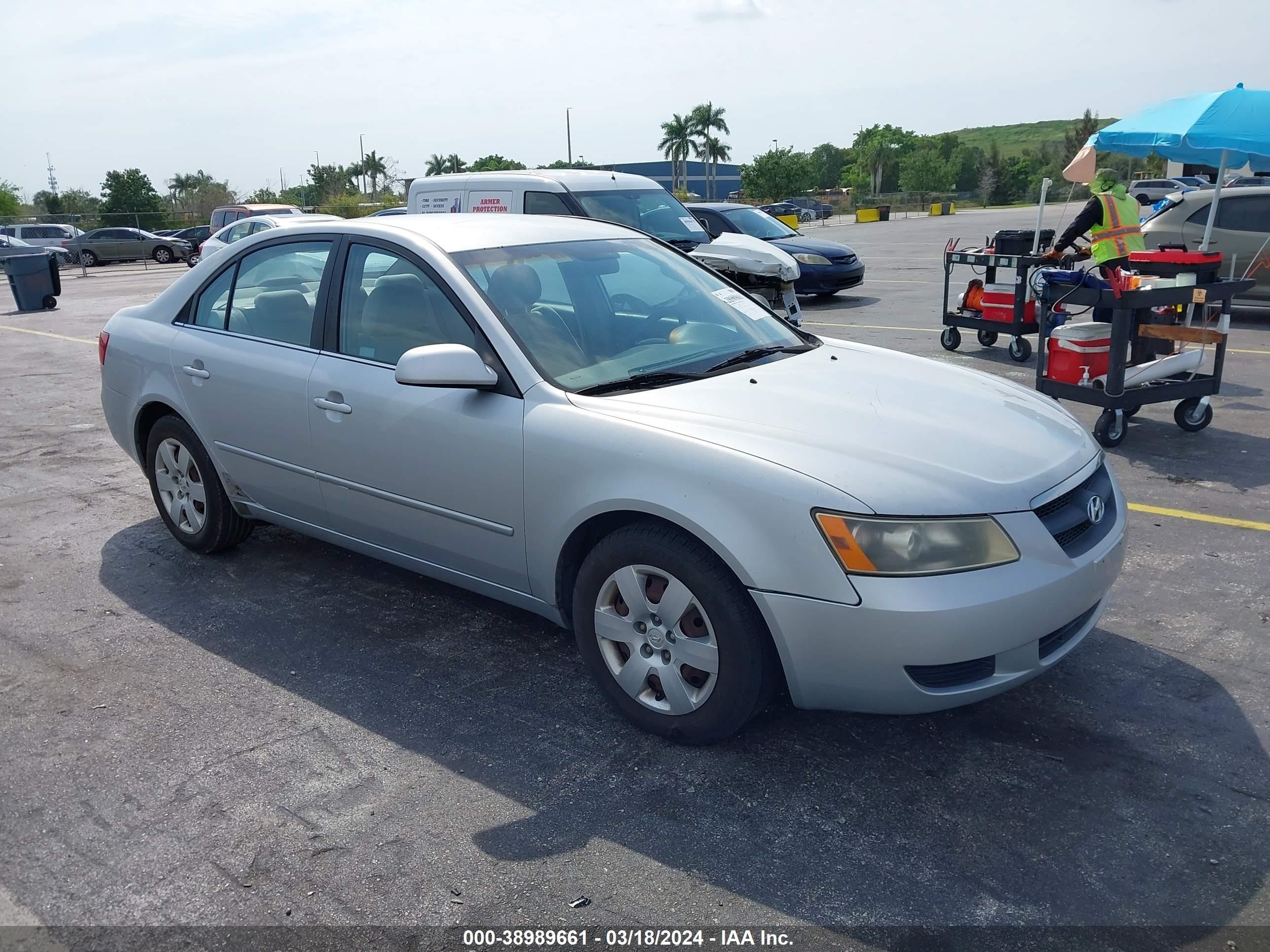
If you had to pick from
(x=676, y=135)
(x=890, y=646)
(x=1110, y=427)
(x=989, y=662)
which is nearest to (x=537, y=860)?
(x=890, y=646)

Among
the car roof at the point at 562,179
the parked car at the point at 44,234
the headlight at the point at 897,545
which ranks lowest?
the parked car at the point at 44,234

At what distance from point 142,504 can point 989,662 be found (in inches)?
202

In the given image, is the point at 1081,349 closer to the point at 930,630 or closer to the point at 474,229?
the point at 474,229

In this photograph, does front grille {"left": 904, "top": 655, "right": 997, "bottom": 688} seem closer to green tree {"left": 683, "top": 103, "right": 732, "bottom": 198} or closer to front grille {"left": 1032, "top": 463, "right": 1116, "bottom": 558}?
front grille {"left": 1032, "top": 463, "right": 1116, "bottom": 558}

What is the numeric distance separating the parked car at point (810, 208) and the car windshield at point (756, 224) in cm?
3828

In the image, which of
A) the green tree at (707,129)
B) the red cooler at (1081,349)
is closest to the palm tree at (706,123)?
the green tree at (707,129)

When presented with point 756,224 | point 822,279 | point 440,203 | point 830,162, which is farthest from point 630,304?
point 830,162

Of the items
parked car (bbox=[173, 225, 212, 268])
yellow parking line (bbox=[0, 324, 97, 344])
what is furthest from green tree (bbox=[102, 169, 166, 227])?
yellow parking line (bbox=[0, 324, 97, 344])

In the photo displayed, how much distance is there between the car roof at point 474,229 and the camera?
13.6 feet

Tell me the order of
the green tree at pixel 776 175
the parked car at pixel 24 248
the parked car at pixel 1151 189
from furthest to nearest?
the green tree at pixel 776 175
the parked car at pixel 1151 189
the parked car at pixel 24 248

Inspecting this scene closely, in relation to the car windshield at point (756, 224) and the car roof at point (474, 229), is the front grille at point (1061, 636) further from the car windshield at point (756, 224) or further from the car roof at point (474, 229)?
the car windshield at point (756, 224)

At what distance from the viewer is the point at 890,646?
2953 mm

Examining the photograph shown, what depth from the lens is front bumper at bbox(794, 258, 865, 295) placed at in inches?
610

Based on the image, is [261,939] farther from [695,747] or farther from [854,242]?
[854,242]
